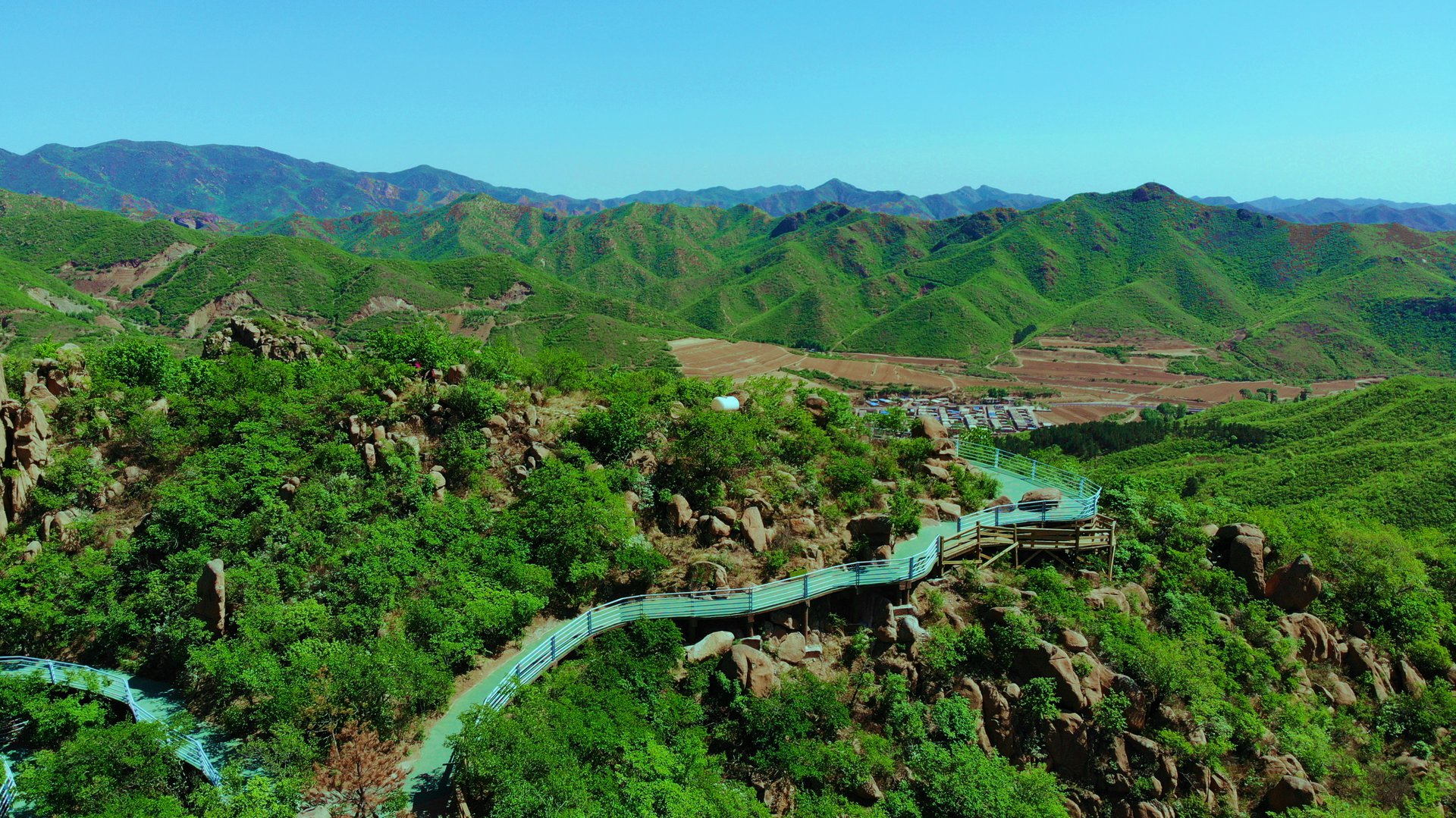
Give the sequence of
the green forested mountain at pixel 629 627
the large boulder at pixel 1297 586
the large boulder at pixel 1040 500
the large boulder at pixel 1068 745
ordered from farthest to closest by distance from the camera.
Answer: the large boulder at pixel 1040 500, the large boulder at pixel 1297 586, the large boulder at pixel 1068 745, the green forested mountain at pixel 629 627

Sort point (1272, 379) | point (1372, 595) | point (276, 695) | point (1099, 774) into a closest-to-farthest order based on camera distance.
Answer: point (276, 695)
point (1099, 774)
point (1372, 595)
point (1272, 379)

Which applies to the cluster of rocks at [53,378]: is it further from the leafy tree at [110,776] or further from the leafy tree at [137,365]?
the leafy tree at [110,776]

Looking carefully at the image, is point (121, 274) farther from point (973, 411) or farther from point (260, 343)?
point (973, 411)

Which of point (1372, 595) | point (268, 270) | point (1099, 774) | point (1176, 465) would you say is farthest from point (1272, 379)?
point (268, 270)

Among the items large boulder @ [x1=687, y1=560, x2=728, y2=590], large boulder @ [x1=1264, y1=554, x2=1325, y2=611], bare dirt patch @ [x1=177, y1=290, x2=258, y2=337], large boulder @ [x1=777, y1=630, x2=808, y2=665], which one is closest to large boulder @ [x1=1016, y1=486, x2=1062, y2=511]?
large boulder @ [x1=1264, y1=554, x2=1325, y2=611]

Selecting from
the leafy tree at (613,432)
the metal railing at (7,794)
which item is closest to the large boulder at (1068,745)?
the leafy tree at (613,432)

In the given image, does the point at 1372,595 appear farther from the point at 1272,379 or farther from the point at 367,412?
the point at 1272,379

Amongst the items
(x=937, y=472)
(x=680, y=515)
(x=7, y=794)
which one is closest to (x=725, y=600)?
(x=680, y=515)
